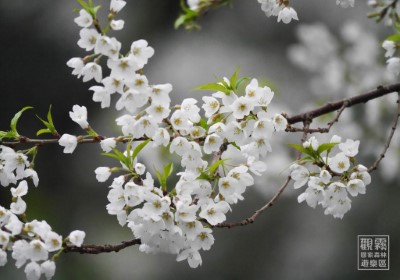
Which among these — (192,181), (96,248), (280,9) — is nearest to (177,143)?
(192,181)

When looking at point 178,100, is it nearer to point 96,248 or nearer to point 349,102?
point 349,102

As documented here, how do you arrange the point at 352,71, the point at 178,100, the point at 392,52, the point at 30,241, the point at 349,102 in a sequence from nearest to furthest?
the point at 30,241 → the point at 392,52 → the point at 349,102 → the point at 352,71 → the point at 178,100

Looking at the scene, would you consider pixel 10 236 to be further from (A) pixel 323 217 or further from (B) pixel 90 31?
(A) pixel 323 217

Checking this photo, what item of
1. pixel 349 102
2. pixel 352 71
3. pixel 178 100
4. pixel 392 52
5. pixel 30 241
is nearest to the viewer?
pixel 30 241

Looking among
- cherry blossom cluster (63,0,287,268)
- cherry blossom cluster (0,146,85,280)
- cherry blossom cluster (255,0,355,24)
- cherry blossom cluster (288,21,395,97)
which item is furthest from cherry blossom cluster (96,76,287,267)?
cherry blossom cluster (288,21,395,97)

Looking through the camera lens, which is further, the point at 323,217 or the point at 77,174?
the point at 77,174

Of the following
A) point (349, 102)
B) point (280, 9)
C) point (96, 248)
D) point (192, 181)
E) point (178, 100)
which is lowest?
point (96, 248)

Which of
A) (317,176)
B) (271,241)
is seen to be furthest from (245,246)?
(317,176)

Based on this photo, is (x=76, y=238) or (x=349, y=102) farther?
(x=349, y=102)

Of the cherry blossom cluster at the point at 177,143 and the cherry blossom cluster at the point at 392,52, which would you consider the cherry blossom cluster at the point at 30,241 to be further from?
the cherry blossom cluster at the point at 392,52
